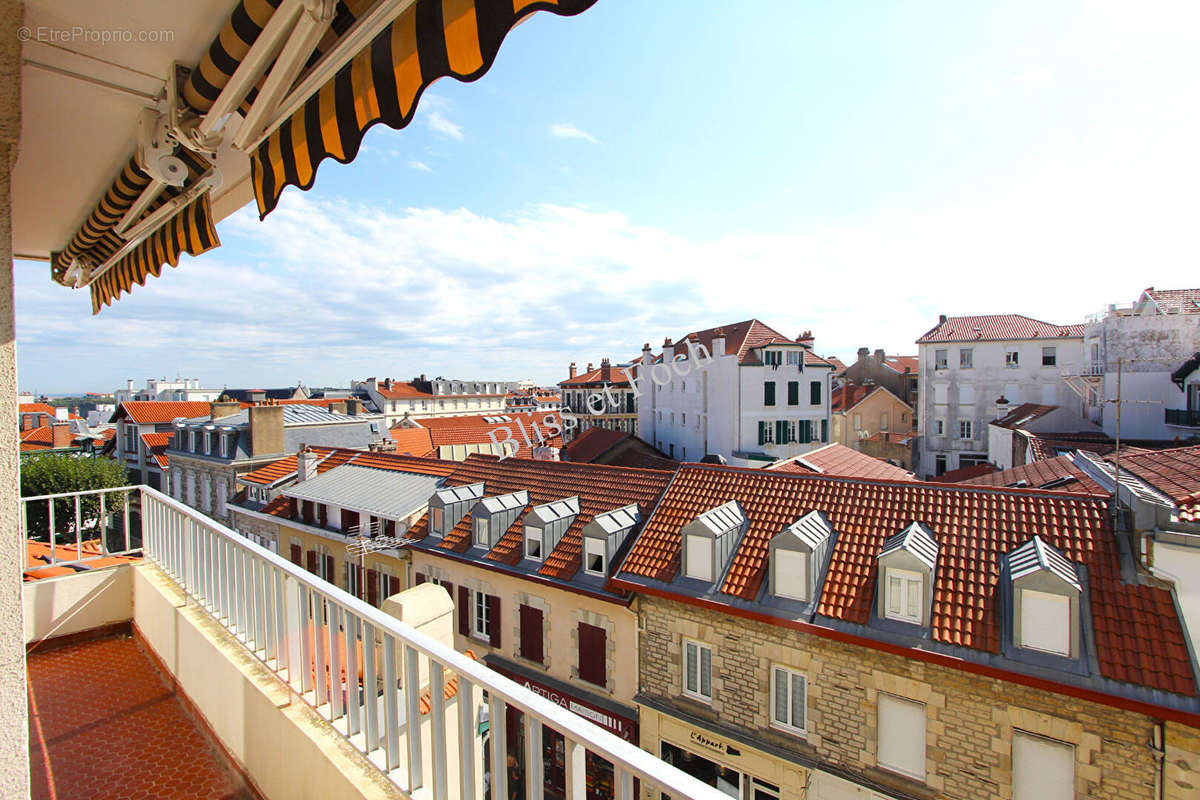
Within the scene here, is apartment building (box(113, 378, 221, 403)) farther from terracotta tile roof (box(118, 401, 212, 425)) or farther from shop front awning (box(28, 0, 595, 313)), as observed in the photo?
shop front awning (box(28, 0, 595, 313))

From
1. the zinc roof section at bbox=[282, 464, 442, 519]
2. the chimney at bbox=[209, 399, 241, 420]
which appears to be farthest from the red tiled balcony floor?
the chimney at bbox=[209, 399, 241, 420]

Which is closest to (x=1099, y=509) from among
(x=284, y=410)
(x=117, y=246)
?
(x=117, y=246)

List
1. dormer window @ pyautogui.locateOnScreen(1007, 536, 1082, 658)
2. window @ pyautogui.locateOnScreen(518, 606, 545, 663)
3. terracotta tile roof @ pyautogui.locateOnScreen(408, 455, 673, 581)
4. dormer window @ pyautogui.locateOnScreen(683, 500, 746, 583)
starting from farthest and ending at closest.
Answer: terracotta tile roof @ pyautogui.locateOnScreen(408, 455, 673, 581) < window @ pyautogui.locateOnScreen(518, 606, 545, 663) < dormer window @ pyautogui.locateOnScreen(683, 500, 746, 583) < dormer window @ pyautogui.locateOnScreen(1007, 536, 1082, 658)

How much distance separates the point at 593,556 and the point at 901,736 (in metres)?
6.01

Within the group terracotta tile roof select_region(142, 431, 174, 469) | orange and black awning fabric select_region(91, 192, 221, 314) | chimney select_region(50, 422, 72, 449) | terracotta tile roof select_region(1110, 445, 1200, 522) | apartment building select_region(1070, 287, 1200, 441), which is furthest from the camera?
chimney select_region(50, 422, 72, 449)

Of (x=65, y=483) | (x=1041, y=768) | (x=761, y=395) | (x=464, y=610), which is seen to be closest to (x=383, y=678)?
(x=1041, y=768)

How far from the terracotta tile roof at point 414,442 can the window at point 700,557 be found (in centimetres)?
2085

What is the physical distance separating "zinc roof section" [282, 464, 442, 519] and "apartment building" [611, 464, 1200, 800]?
26.4ft

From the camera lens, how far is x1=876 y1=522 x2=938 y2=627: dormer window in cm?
817

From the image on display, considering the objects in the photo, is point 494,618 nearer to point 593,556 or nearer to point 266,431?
point 593,556

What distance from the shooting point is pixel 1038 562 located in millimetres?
7652

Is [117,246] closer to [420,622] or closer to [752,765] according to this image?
[420,622]

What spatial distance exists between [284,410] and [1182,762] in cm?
3151

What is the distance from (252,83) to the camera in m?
2.01
